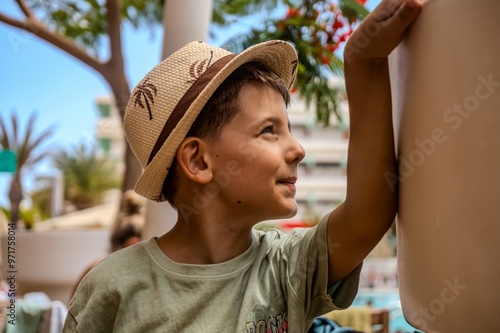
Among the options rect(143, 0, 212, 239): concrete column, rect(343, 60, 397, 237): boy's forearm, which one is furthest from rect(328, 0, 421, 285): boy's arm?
rect(143, 0, 212, 239): concrete column

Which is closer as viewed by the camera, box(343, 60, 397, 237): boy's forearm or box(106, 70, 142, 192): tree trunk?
box(343, 60, 397, 237): boy's forearm

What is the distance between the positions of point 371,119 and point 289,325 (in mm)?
296

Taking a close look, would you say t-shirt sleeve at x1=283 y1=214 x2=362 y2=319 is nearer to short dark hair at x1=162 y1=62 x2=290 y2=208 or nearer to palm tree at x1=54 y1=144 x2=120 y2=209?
short dark hair at x1=162 y1=62 x2=290 y2=208

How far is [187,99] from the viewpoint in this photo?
0.89 m

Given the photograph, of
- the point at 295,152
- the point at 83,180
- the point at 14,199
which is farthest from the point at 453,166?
the point at 83,180

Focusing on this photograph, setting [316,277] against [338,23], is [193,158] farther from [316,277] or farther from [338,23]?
[338,23]

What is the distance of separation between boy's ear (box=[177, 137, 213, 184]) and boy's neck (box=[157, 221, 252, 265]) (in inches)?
3.0

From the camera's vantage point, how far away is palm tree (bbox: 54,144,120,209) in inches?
743

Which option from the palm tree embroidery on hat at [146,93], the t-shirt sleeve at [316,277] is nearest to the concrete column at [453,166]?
the t-shirt sleeve at [316,277]

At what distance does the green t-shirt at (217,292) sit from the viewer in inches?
32.7

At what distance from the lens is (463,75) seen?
0.58 metres

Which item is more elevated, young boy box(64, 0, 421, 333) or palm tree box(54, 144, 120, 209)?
young boy box(64, 0, 421, 333)

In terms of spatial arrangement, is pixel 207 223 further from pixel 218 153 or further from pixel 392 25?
pixel 392 25

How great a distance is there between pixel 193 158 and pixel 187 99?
9 cm
